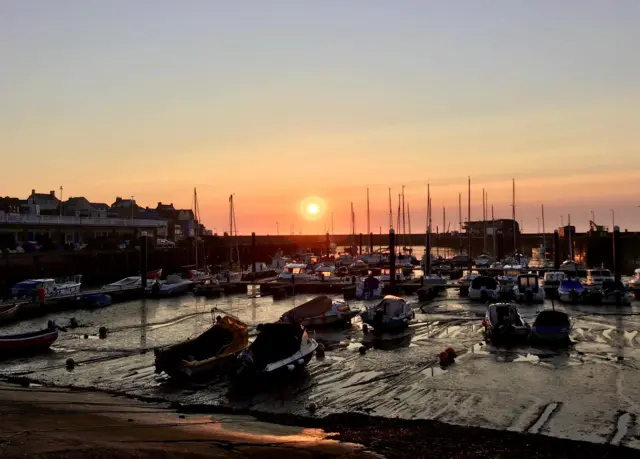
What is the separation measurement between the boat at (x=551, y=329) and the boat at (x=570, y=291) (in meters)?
17.6

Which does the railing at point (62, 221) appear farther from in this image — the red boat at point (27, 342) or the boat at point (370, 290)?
the red boat at point (27, 342)

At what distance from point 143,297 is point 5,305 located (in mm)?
14535

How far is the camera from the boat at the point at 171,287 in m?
54.6

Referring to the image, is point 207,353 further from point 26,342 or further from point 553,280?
point 553,280

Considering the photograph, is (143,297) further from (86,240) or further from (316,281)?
(86,240)

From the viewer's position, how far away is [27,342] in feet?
91.0

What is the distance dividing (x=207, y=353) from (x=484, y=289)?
2913 centimetres

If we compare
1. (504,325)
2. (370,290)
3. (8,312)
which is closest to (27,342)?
(8,312)

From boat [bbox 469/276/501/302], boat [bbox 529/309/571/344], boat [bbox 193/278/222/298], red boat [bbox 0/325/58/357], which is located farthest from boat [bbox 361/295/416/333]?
boat [bbox 193/278/222/298]

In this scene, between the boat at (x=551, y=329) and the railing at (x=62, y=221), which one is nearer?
the boat at (x=551, y=329)

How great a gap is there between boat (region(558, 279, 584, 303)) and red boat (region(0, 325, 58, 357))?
35921 mm

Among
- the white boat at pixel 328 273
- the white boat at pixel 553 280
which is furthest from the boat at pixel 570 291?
the white boat at pixel 328 273

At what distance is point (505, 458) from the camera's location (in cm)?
1361

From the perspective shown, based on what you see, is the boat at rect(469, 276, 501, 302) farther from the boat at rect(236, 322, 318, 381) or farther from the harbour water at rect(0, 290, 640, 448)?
the boat at rect(236, 322, 318, 381)
